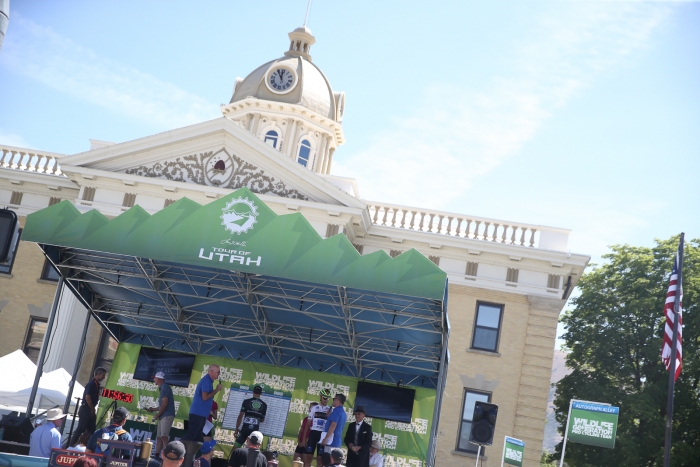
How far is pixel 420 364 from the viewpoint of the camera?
19.5 m

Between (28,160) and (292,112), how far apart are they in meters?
12.5

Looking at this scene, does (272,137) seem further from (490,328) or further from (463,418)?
(463,418)

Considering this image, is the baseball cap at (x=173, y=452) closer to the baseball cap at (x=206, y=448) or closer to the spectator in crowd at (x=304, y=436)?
the baseball cap at (x=206, y=448)

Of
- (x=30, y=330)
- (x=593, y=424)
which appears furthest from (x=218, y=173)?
(x=593, y=424)

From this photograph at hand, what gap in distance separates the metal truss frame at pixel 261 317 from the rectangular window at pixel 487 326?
9.12 m

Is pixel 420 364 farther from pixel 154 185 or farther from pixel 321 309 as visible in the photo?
pixel 154 185

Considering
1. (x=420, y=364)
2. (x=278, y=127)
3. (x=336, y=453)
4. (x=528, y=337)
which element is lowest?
(x=336, y=453)

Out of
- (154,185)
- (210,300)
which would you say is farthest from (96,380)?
(154,185)

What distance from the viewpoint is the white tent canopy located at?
20709 mm

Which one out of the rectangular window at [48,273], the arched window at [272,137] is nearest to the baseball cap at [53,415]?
the rectangular window at [48,273]

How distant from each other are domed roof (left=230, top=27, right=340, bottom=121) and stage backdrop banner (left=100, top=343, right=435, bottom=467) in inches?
843

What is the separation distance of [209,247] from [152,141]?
1463 centimetres

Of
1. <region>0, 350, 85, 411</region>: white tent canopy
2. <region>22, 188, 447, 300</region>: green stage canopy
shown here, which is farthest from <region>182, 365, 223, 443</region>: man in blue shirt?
<region>0, 350, 85, 411</region>: white tent canopy

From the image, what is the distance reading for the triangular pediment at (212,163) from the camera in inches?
1105
